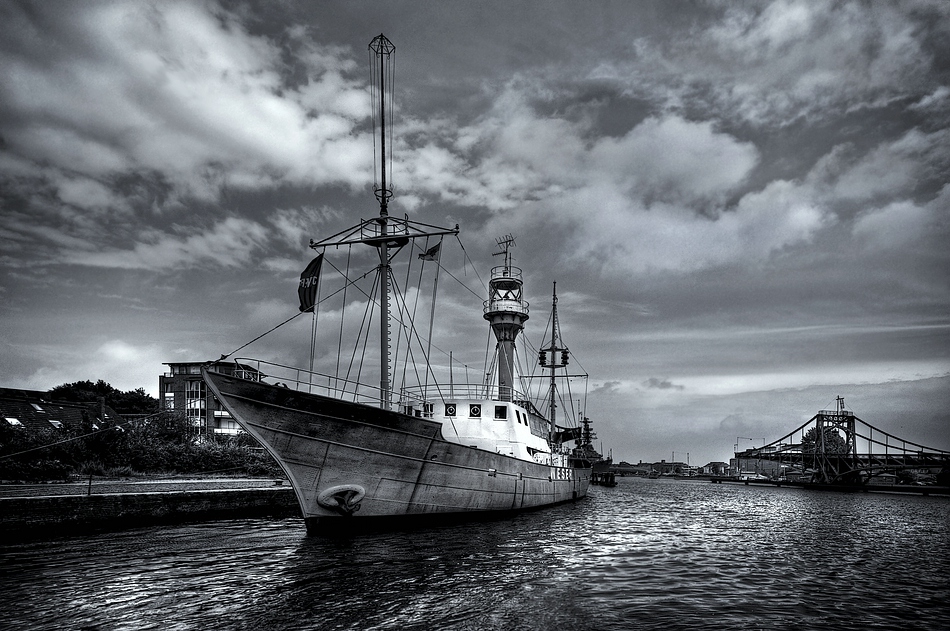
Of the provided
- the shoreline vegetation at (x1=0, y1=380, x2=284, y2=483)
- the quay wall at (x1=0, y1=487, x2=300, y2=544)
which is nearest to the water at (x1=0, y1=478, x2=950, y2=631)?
the quay wall at (x1=0, y1=487, x2=300, y2=544)

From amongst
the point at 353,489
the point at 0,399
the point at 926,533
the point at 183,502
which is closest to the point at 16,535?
the point at 183,502

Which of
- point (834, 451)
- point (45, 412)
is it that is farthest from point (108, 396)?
point (834, 451)

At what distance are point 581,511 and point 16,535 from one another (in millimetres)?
23965

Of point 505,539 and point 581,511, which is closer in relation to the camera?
point 505,539

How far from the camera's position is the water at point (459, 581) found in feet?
32.5

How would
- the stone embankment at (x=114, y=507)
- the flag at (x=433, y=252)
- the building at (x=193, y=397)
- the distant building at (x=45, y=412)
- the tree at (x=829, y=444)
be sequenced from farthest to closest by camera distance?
the tree at (x=829, y=444) < the building at (x=193, y=397) < the distant building at (x=45, y=412) < the flag at (x=433, y=252) < the stone embankment at (x=114, y=507)

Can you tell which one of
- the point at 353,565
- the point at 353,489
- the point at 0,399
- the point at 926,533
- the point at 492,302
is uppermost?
the point at 492,302

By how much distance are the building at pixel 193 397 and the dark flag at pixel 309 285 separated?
53.6 meters

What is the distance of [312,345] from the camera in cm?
2027

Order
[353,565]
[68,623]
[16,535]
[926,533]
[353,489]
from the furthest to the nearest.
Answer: [926,533] → [353,489] → [16,535] → [353,565] → [68,623]

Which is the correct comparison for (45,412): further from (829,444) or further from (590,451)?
(829,444)

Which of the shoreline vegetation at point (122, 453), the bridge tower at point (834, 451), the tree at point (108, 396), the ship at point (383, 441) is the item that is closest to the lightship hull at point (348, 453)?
the ship at point (383, 441)

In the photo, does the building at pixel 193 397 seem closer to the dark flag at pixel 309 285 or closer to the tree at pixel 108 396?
the tree at pixel 108 396

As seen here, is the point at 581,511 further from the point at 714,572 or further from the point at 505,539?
the point at 714,572
